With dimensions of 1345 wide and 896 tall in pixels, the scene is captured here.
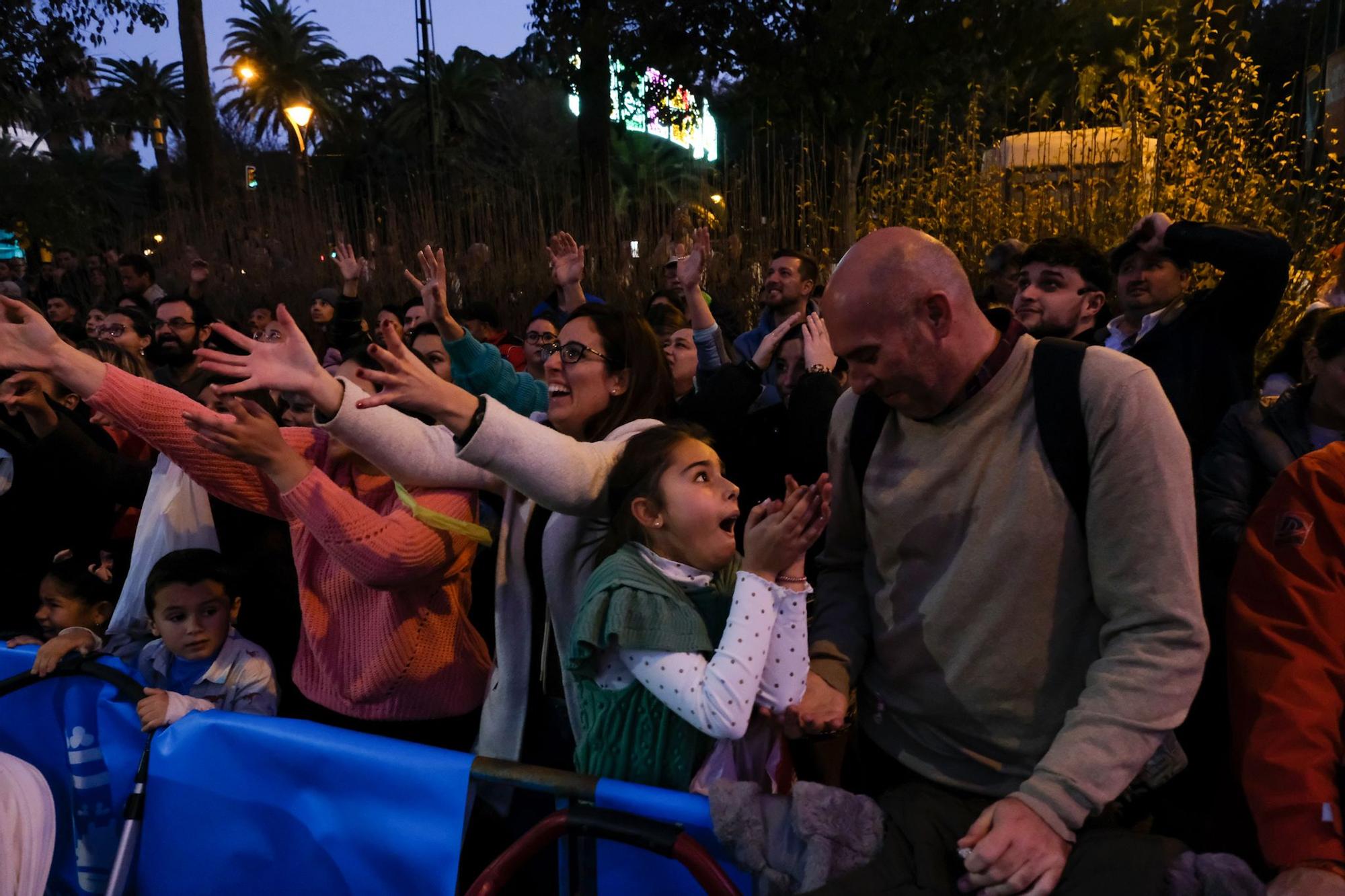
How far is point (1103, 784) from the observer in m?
1.61

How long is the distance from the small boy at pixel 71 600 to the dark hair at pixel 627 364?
6.70 ft

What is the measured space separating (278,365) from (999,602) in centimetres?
159

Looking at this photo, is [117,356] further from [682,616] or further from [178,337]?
[682,616]

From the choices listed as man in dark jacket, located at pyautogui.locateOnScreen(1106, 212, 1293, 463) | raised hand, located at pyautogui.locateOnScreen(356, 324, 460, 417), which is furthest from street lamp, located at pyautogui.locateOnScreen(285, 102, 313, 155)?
raised hand, located at pyautogui.locateOnScreen(356, 324, 460, 417)

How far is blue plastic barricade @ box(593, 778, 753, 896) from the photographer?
2.02 meters

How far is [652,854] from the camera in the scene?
216 cm

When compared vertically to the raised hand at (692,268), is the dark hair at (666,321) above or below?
below

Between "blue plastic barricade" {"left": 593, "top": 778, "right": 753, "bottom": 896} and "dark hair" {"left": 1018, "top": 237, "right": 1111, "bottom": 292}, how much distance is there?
2749mm

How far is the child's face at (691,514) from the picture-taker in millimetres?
2209

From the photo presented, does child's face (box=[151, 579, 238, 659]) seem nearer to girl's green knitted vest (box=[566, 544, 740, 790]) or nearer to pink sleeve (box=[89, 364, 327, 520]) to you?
pink sleeve (box=[89, 364, 327, 520])

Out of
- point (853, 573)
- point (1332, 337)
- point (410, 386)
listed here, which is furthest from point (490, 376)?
point (1332, 337)

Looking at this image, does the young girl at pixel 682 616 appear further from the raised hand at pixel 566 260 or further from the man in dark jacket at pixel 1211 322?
the raised hand at pixel 566 260

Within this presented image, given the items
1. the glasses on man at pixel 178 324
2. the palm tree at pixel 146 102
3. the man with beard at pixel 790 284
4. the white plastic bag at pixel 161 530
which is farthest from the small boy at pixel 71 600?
the palm tree at pixel 146 102

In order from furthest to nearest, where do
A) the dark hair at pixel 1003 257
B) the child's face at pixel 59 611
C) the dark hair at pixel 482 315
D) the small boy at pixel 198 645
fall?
the dark hair at pixel 482 315, the dark hair at pixel 1003 257, the child's face at pixel 59 611, the small boy at pixel 198 645
